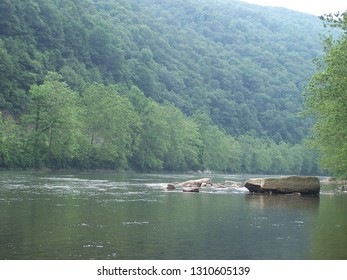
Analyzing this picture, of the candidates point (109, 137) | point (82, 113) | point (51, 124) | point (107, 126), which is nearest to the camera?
point (51, 124)

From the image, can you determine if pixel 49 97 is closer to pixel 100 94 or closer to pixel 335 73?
pixel 100 94

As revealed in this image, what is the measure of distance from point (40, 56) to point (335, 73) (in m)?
112

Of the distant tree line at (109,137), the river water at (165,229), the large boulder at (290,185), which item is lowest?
the river water at (165,229)

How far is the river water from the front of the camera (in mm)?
20938

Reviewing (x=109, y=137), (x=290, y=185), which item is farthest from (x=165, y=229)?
(x=109, y=137)

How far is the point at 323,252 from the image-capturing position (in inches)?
846

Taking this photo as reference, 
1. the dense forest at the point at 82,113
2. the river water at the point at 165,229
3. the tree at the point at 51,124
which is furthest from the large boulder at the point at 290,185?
the tree at the point at 51,124

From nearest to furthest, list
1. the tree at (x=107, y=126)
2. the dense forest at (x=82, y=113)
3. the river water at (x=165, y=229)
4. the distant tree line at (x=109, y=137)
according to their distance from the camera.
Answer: the river water at (x=165, y=229) → the distant tree line at (x=109, y=137) → the dense forest at (x=82, y=113) → the tree at (x=107, y=126)

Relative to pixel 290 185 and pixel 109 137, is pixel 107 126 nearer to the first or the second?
pixel 109 137

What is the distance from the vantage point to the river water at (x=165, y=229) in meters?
20.9

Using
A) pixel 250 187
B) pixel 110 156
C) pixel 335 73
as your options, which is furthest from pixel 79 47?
pixel 335 73

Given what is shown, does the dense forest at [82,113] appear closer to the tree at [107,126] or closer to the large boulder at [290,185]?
the tree at [107,126]

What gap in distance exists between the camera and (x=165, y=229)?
88.8 ft

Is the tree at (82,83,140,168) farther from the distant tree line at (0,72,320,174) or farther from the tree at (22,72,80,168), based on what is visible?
the tree at (22,72,80,168)
